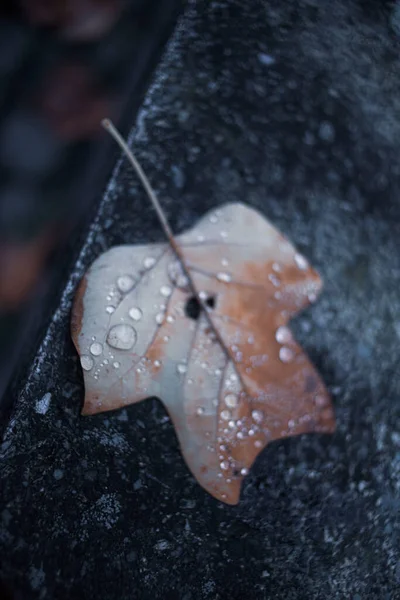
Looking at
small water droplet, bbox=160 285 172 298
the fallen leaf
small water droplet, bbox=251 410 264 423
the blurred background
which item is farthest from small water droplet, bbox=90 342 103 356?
the blurred background

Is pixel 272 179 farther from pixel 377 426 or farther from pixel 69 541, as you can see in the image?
pixel 69 541

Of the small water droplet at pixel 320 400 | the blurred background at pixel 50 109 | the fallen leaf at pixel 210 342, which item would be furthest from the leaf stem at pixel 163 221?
the blurred background at pixel 50 109

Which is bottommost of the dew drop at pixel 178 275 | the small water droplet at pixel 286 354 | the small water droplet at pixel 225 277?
the small water droplet at pixel 286 354

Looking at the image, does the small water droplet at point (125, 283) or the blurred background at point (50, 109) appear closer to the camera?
the small water droplet at point (125, 283)

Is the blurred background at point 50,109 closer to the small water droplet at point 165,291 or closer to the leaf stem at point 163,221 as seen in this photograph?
the leaf stem at point 163,221

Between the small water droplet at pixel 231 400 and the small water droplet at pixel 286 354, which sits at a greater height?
the small water droplet at pixel 286 354

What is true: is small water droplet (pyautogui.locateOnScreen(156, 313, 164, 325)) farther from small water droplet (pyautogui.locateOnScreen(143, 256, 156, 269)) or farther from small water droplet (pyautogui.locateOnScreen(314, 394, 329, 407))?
small water droplet (pyautogui.locateOnScreen(314, 394, 329, 407))

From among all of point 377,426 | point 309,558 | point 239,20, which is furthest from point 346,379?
point 239,20
